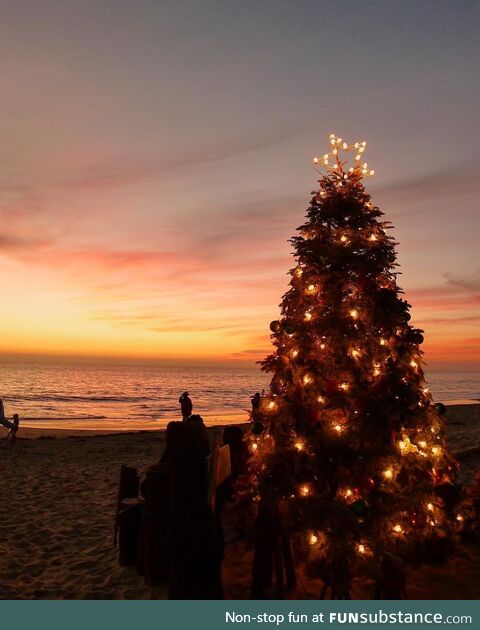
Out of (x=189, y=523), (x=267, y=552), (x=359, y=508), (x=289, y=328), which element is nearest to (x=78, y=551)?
(x=189, y=523)

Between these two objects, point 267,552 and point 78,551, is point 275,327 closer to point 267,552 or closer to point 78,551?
point 267,552

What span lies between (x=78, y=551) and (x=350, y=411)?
490 cm

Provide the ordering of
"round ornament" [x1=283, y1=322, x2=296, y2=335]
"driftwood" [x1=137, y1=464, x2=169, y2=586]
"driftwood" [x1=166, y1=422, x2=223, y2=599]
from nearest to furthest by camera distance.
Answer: "driftwood" [x1=166, y1=422, x2=223, y2=599] → "driftwood" [x1=137, y1=464, x2=169, y2=586] → "round ornament" [x1=283, y1=322, x2=296, y2=335]

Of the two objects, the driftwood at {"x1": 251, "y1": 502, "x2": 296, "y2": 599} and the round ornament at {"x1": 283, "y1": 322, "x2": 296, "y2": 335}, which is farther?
the round ornament at {"x1": 283, "y1": 322, "x2": 296, "y2": 335}

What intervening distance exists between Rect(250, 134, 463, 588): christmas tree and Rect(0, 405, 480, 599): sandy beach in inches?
21.9

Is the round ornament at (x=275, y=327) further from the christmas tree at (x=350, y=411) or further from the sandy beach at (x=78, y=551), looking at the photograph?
the sandy beach at (x=78, y=551)

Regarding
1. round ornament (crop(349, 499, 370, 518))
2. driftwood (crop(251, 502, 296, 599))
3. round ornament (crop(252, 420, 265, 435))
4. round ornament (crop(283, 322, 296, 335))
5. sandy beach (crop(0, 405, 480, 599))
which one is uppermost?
round ornament (crop(283, 322, 296, 335))

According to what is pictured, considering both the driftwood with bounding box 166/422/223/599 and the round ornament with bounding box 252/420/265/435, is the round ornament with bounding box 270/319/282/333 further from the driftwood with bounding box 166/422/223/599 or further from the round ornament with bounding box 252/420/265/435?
the driftwood with bounding box 166/422/223/599

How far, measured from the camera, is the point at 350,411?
6234 mm

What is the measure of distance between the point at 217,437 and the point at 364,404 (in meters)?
2.20

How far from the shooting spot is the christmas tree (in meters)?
5.82

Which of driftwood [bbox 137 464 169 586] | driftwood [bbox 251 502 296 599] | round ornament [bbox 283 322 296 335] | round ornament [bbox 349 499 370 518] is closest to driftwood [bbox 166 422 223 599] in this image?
driftwood [bbox 251 502 296 599]

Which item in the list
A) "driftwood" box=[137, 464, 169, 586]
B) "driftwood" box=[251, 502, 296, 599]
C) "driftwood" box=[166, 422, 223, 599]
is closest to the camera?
"driftwood" box=[166, 422, 223, 599]

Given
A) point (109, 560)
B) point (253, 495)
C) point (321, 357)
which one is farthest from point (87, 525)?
point (321, 357)
